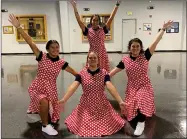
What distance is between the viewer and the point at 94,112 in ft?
9.94

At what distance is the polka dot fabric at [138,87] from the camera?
3195 millimetres

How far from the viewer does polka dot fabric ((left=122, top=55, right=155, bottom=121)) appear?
3195 millimetres

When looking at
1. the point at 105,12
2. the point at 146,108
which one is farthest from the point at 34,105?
the point at 105,12

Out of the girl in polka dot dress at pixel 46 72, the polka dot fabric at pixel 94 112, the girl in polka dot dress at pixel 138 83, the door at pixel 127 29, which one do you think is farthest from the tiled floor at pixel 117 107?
the door at pixel 127 29

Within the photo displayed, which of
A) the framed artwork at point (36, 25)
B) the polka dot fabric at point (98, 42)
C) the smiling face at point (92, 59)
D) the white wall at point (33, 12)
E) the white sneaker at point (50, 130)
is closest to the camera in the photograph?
the smiling face at point (92, 59)

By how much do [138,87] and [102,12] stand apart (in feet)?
40.2

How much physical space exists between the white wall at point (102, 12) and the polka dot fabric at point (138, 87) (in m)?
11.9

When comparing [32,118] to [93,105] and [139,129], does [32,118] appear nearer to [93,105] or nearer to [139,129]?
[93,105]

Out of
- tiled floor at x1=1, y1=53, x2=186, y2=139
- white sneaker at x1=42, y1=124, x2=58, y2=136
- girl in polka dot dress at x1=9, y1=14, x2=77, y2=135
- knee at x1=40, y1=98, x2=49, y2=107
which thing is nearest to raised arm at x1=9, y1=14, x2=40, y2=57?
girl in polka dot dress at x1=9, y1=14, x2=77, y2=135

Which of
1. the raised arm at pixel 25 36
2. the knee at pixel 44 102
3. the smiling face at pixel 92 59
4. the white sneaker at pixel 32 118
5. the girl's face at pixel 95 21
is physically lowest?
the white sneaker at pixel 32 118

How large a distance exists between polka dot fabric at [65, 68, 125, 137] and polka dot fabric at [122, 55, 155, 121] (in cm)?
35

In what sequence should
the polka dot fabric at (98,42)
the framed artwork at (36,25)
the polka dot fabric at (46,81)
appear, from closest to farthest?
the polka dot fabric at (46,81)
the polka dot fabric at (98,42)
the framed artwork at (36,25)

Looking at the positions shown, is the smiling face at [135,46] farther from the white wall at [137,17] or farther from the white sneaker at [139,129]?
the white wall at [137,17]

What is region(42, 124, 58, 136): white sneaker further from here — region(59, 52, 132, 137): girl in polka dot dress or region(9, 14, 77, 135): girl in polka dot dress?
region(59, 52, 132, 137): girl in polka dot dress
